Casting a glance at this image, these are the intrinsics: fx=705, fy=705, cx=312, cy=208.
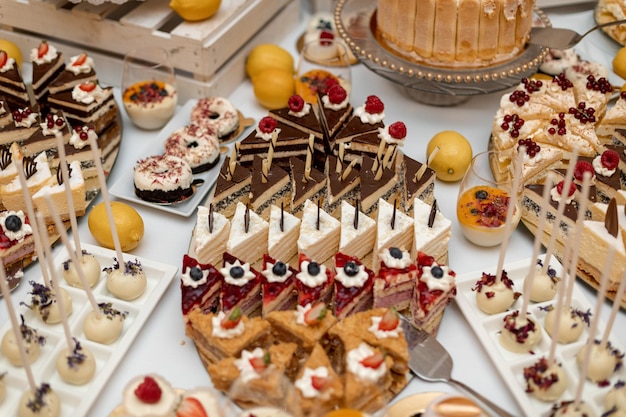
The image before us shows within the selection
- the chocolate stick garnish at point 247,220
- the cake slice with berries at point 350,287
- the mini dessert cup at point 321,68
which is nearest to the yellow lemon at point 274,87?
the mini dessert cup at point 321,68

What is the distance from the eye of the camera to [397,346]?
2.22 metres

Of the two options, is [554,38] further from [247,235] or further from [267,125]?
[247,235]

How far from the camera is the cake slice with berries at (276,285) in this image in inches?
94.1

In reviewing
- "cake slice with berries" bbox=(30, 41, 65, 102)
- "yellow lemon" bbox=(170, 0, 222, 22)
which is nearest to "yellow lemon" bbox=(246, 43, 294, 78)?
"yellow lemon" bbox=(170, 0, 222, 22)

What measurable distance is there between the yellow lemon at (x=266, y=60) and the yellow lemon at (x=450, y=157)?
3.34 ft

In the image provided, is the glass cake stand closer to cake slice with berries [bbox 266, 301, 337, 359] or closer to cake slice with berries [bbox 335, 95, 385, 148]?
cake slice with berries [bbox 335, 95, 385, 148]

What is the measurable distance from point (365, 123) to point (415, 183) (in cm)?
45

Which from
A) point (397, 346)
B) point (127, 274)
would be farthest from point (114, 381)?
point (397, 346)

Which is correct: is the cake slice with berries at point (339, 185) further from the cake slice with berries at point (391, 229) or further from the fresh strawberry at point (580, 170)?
the fresh strawberry at point (580, 170)

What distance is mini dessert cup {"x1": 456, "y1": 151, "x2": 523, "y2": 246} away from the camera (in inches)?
107

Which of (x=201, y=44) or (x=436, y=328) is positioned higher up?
(x=201, y=44)

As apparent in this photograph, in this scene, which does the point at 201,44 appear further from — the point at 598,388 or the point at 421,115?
the point at 598,388

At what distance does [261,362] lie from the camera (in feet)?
6.84

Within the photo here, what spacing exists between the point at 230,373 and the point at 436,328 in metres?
0.75
